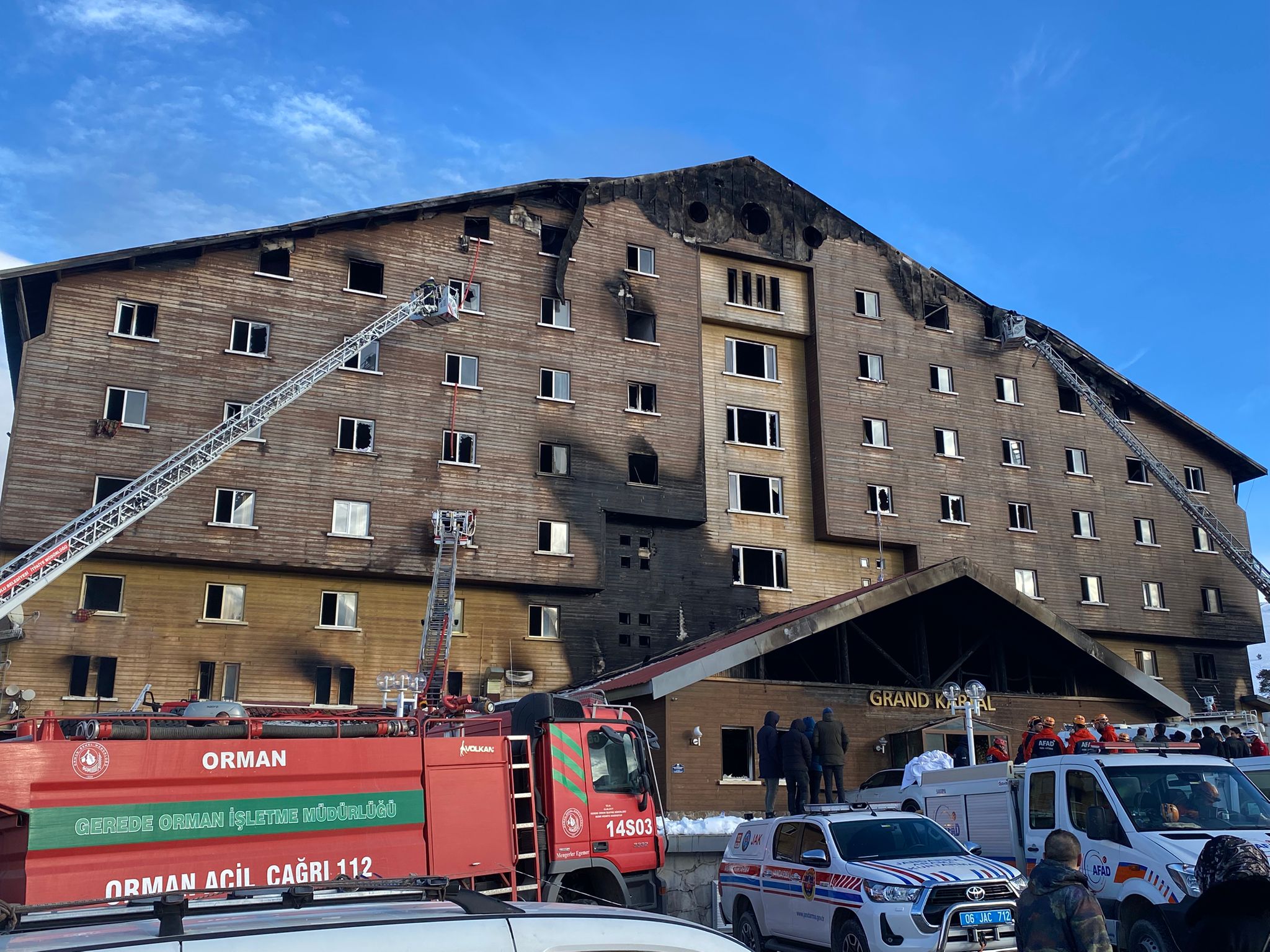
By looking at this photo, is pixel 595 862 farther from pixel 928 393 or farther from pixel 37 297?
pixel 928 393

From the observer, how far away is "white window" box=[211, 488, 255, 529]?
3244 centimetres

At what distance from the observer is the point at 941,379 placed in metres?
43.8

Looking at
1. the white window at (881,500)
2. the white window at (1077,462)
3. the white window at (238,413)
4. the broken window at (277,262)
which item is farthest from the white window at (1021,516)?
the broken window at (277,262)

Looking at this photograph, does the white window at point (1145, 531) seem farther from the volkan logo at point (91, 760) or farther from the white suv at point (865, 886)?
the volkan logo at point (91, 760)

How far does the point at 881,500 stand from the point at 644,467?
9315mm

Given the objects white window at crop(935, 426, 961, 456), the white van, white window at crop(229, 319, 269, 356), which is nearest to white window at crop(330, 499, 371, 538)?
white window at crop(229, 319, 269, 356)

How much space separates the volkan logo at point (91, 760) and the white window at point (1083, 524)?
129 feet

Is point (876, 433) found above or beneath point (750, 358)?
beneath

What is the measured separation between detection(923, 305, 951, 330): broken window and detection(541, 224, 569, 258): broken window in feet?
49.4

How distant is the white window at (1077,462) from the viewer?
1761 inches

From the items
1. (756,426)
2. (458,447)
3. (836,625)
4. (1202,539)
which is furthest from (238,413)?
(1202,539)

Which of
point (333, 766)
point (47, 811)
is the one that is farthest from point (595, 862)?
point (47, 811)

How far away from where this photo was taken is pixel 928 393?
43.1 meters

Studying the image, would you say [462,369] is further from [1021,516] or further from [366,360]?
[1021,516]
